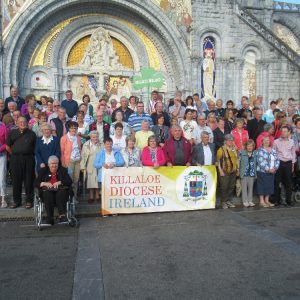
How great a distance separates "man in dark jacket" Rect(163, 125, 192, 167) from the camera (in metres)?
8.77

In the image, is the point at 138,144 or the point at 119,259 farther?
the point at 138,144

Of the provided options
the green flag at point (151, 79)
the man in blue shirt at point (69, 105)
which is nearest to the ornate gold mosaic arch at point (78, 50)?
the green flag at point (151, 79)

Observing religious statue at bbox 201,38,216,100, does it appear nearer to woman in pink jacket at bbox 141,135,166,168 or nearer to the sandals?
woman in pink jacket at bbox 141,135,166,168

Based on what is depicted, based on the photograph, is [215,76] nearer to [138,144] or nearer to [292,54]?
[292,54]

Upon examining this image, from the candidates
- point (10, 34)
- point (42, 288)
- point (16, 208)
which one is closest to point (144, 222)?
point (16, 208)

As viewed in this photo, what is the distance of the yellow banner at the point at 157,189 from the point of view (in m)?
8.31

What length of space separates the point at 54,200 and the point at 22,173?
4.81 ft

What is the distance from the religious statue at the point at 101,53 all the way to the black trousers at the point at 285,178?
487 inches

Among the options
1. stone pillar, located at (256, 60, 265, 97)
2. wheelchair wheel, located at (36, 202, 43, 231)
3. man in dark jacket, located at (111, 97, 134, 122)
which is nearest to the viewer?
wheelchair wheel, located at (36, 202, 43, 231)

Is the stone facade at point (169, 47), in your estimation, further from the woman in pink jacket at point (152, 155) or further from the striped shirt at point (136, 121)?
the woman in pink jacket at point (152, 155)

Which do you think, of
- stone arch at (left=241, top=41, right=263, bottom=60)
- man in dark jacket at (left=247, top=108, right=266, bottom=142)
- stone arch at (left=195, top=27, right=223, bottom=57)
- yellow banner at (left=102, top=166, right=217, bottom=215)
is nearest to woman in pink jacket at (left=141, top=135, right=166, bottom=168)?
yellow banner at (left=102, top=166, right=217, bottom=215)

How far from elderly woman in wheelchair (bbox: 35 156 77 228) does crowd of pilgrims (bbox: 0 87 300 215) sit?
0.10 meters

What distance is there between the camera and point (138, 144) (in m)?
9.08

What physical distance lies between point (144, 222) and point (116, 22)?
14347 millimetres
